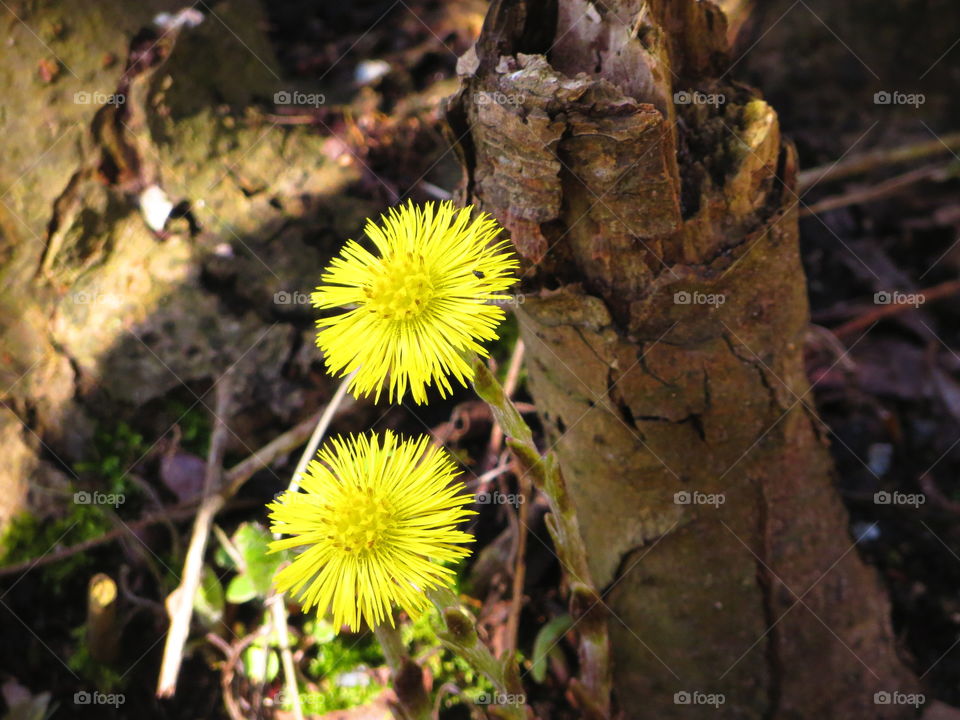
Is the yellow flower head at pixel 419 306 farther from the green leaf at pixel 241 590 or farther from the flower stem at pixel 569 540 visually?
the green leaf at pixel 241 590

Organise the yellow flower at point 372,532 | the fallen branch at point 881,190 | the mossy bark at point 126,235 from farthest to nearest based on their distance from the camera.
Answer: the fallen branch at point 881,190 < the mossy bark at point 126,235 < the yellow flower at point 372,532

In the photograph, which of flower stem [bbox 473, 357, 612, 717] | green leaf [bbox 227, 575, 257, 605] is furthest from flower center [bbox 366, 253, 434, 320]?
green leaf [bbox 227, 575, 257, 605]

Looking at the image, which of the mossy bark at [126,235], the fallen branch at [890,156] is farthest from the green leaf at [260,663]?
the fallen branch at [890,156]

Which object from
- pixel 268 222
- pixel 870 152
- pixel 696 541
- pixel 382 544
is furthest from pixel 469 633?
pixel 870 152

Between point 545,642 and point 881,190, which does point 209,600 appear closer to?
point 545,642

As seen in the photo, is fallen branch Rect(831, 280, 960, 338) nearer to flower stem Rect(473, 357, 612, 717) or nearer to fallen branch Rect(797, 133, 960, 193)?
fallen branch Rect(797, 133, 960, 193)
